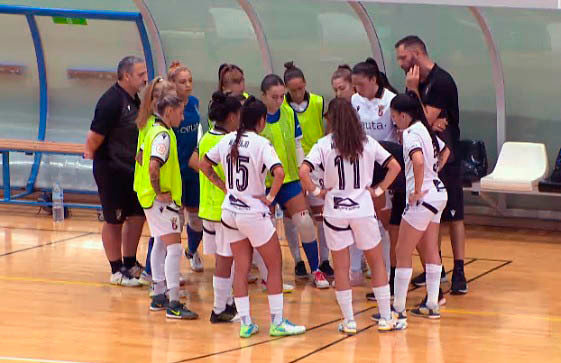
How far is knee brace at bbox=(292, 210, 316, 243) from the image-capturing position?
9.53 m

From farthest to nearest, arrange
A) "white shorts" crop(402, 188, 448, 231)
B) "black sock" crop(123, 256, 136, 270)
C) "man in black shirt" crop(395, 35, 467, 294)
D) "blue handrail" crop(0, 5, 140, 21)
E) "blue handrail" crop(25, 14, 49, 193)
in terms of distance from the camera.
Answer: "blue handrail" crop(25, 14, 49, 193)
"blue handrail" crop(0, 5, 140, 21)
"black sock" crop(123, 256, 136, 270)
"man in black shirt" crop(395, 35, 467, 294)
"white shorts" crop(402, 188, 448, 231)

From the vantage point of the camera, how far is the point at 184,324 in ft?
27.9

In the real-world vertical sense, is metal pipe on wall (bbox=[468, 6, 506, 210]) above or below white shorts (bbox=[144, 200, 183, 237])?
above

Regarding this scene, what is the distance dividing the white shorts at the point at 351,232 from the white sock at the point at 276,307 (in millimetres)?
540

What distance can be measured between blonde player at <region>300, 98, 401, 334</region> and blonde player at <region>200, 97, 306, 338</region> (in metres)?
0.32

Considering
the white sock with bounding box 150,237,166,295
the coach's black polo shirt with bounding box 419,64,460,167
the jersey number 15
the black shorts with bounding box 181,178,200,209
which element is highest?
the coach's black polo shirt with bounding box 419,64,460,167

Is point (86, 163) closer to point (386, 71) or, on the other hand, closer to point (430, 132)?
point (386, 71)

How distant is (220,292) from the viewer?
8.38 meters

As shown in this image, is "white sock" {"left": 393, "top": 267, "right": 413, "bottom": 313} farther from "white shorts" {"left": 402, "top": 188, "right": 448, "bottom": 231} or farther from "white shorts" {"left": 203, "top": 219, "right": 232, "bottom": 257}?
"white shorts" {"left": 203, "top": 219, "right": 232, "bottom": 257}

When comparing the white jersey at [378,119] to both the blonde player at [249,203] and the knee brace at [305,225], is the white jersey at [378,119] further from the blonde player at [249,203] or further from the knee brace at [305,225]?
the blonde player at [249,203]

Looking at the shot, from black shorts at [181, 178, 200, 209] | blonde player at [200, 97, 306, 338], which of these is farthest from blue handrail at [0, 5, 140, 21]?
blonde player at [200, 97, 306, 338]

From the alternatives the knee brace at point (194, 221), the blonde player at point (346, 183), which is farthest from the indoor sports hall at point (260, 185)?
the blonde player at point (346, 183)

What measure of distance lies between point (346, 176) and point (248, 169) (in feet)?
2.32

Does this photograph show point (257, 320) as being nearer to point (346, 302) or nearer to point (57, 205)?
point (346, 302)
